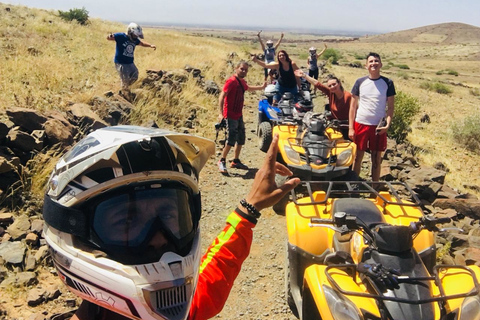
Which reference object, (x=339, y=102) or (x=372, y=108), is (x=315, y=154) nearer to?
(x=372, y=108)

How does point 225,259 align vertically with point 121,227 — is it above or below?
below

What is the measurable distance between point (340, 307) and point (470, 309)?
723 mm

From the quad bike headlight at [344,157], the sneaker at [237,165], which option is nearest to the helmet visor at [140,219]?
the quad bike headlight at [344,157]

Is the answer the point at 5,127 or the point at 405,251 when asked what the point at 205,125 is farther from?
the point at 405,251

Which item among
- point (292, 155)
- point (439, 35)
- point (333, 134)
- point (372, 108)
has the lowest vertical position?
point (292, 155)

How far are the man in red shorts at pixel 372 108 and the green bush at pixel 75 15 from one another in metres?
26.4

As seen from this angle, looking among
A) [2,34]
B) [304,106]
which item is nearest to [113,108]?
[304,106]

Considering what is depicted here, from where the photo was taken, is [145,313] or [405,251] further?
[405,251]

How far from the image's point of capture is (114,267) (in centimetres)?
130

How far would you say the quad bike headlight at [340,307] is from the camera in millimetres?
2322

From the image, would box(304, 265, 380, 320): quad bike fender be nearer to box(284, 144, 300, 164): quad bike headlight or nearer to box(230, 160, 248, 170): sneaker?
box(284, 144, 300, 164): quad bike headlight

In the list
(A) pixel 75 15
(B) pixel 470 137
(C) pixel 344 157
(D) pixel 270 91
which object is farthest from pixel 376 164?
(A) pixel 75 15

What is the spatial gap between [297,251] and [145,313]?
218cm

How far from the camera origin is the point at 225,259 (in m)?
1.82
